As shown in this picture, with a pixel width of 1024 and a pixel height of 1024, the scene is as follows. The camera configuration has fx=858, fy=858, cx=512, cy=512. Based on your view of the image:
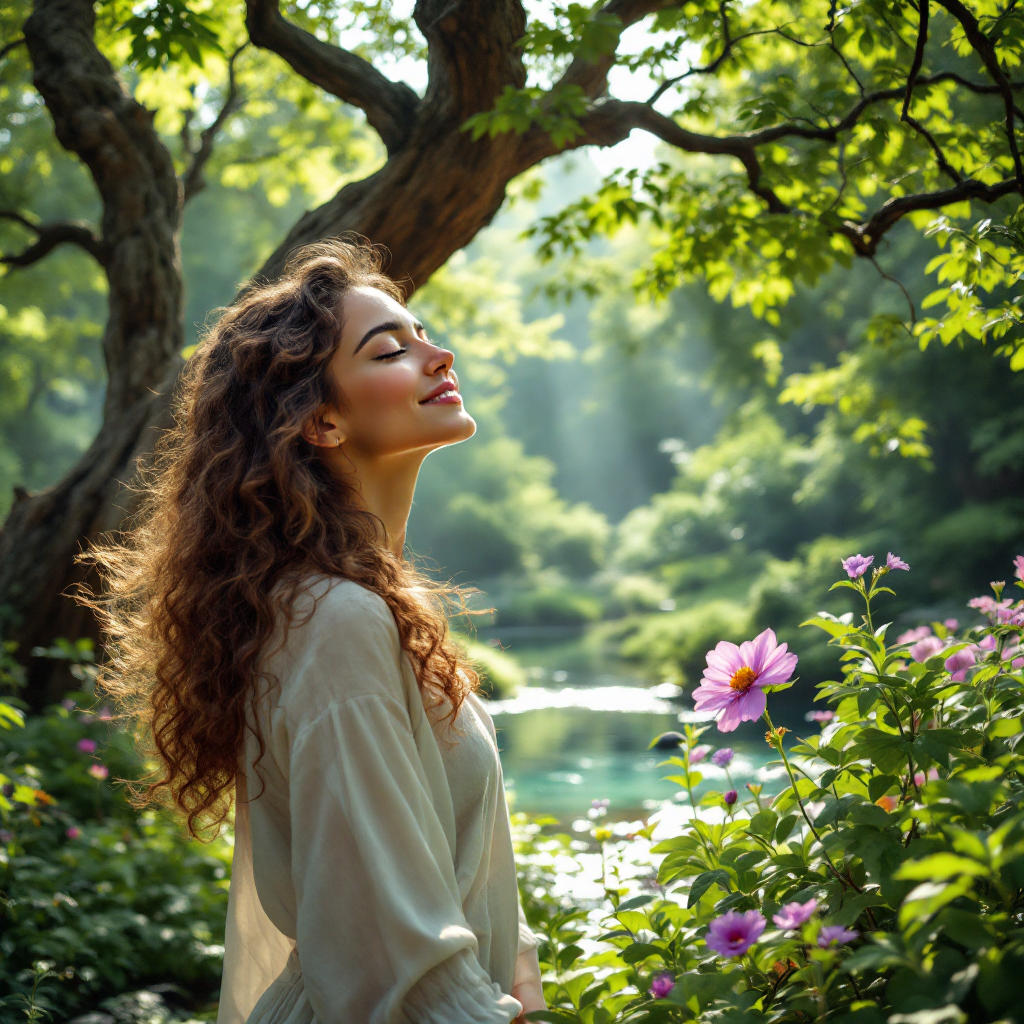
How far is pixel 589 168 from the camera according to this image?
63969 mm

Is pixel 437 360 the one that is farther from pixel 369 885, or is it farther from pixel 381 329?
pixel 369 885

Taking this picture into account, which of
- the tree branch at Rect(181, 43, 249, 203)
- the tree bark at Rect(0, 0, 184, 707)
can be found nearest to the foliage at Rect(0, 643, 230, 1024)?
the tree bark at Rect(0, 0, 184, 707)

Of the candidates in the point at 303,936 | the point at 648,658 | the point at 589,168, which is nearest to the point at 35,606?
the point at 303,936

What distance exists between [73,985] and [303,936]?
226cm

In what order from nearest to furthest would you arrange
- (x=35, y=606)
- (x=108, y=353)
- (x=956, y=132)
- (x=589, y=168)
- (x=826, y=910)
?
(x=826, y=910) → (x=956, y=132) → (x=35, y=606) → (x=108, y=353) → (x=589, y=168)

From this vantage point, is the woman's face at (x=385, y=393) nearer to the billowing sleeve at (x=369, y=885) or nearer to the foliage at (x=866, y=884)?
the billowing sleeve at (x=369, y=885)

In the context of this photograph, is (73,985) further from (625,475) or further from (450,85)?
(625,475)

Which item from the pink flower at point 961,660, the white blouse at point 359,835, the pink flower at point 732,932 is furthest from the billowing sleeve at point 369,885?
the pink flower at point 961,660

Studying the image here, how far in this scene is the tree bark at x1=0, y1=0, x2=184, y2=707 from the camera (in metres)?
4.00

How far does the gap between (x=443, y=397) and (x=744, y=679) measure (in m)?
0.67

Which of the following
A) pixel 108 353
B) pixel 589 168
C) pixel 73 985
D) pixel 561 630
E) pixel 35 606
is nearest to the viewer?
pixel 73 985

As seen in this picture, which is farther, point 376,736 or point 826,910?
point 826,910

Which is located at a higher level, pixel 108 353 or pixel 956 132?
pixel 108 353

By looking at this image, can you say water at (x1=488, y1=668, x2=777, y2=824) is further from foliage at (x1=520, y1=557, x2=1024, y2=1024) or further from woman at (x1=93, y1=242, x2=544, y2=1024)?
woman at (x1=93, y1=242, x2=544, y2=1024)
